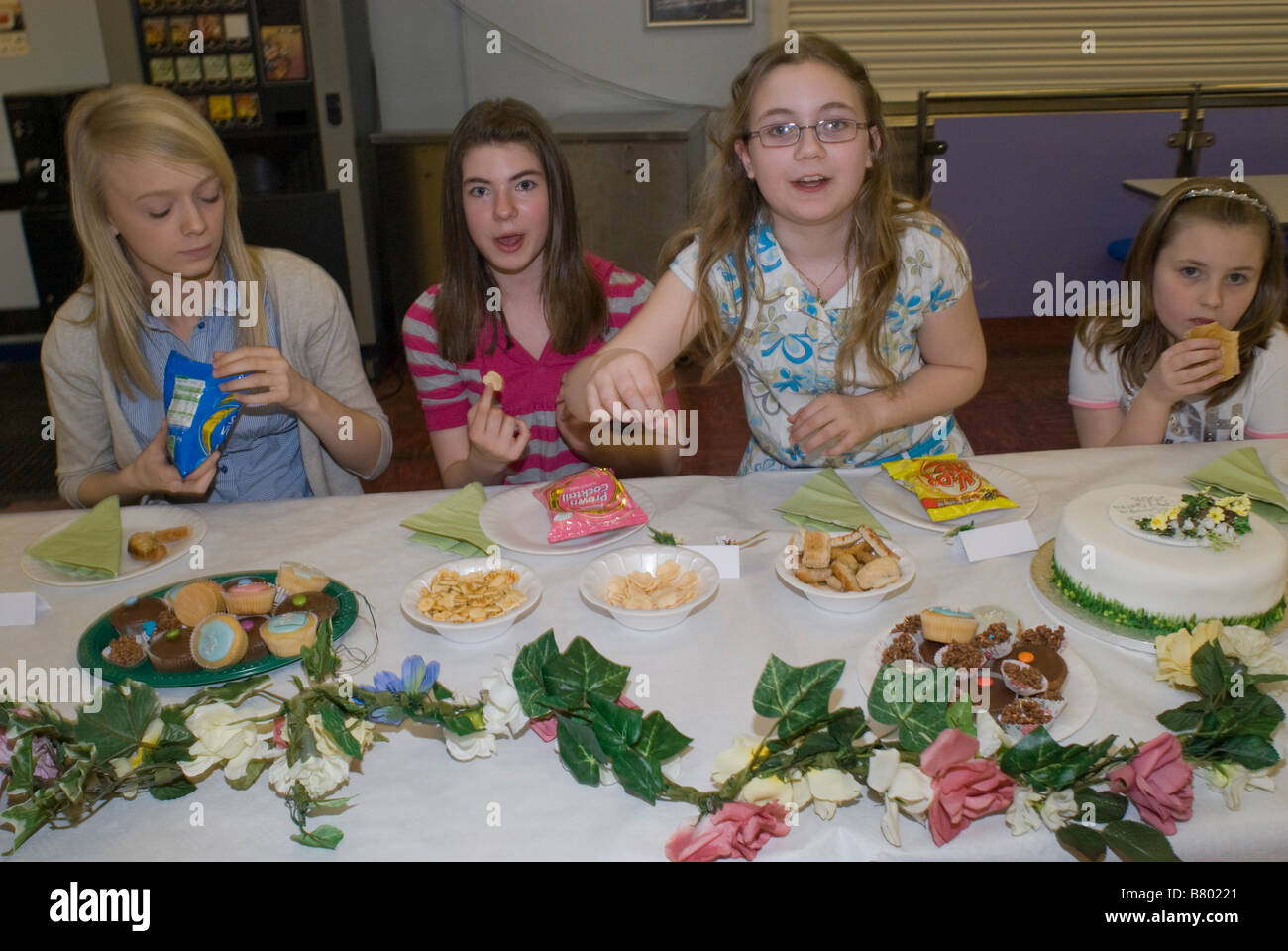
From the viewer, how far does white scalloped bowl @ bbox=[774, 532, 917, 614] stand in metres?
1.37

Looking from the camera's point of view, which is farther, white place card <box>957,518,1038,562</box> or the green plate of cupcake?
white place card <box>957,518,1038,562</box>

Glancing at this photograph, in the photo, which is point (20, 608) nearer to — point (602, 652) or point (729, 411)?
point (602, 652)

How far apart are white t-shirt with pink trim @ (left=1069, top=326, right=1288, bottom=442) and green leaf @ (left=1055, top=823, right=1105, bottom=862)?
4.27 feet

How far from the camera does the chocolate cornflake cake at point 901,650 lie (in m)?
1.24

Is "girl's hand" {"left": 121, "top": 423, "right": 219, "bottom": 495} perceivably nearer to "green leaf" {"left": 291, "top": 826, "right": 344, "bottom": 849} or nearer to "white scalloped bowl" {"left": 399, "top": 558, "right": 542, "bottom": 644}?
"white scalloped bowl" {"left": 399, "top": 558, "right": 542, "bottom": 644}

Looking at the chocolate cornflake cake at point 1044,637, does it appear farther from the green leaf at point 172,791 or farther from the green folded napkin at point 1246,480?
the green leaf at point 172,791

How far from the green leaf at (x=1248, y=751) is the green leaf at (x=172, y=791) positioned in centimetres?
110

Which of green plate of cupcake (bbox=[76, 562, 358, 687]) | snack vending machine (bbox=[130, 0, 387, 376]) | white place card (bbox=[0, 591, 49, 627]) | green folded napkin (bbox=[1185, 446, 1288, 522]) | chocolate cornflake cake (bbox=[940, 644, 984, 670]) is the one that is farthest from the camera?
snack vending machine (bbox=[130, 0, 387, 376])

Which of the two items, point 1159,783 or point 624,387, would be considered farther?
Answer: point 624,387

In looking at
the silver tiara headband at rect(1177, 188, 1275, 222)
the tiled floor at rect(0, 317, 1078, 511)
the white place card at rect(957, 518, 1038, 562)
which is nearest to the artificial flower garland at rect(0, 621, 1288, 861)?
the white place card at rect(957, 518, 1038, 562)

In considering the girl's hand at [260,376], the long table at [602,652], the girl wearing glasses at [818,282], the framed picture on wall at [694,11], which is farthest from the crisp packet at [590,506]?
the framed picture on wall at [694,11]

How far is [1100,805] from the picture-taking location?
3.32 ft

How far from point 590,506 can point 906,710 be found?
695mm

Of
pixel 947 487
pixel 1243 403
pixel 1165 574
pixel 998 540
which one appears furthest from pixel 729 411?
pixel 1165 574
